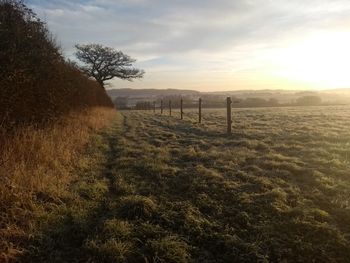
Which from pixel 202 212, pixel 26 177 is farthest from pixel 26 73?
pixel 202 212

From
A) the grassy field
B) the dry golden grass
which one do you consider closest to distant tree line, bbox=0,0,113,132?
the dry golden grass

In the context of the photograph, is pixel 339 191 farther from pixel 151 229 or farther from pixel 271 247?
pixel 151 229

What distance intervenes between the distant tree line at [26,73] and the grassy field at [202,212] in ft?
6.61

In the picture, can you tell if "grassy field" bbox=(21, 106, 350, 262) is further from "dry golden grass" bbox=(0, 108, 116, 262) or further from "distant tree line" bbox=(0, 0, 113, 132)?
"distant tree line" bbox=(0, 0, 113, 132)

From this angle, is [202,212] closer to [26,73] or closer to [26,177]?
[26,177]

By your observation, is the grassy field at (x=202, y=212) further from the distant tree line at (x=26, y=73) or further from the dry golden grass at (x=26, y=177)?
the distant tree line at (x=26, y=73)

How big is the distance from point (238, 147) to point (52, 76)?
21.1 feet

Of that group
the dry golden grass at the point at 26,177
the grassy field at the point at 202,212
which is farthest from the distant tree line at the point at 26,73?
the grassy field at the point at 202,212

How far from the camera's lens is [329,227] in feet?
19.6

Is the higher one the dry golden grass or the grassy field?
the dry golden grass

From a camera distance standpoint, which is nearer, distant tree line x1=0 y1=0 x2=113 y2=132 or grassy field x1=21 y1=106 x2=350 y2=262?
grassy field x1=21 y1=106 x2=350 y2=262

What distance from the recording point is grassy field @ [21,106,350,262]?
5.24m

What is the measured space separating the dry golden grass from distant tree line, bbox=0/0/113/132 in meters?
0.58

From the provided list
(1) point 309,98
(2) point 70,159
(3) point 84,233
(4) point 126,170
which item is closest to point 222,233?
(3) point 84,233
